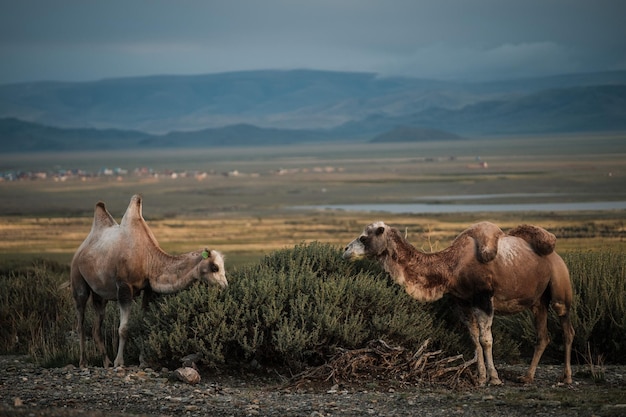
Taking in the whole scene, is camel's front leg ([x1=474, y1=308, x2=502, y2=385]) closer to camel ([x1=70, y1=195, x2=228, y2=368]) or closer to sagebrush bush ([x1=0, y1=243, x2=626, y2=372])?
sagebrush bush ([x1=0, y1=243, x2=626, y2=372])

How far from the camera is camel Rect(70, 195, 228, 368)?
12648 mm

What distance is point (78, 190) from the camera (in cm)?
9512

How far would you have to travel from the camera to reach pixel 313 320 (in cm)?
1236

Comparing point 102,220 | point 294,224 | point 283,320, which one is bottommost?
point 294,224

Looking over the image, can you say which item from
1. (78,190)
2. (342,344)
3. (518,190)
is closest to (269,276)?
(342,344)

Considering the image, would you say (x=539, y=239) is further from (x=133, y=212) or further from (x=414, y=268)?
(x=133, y=212)

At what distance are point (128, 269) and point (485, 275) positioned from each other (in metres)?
4.33

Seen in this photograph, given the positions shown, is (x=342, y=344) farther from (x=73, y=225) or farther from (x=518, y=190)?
(x=518, y=190)

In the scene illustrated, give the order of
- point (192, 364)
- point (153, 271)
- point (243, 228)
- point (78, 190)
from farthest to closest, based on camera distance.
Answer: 1. point (78, 190)
2. point (243, 228)
3. point (153, 271)
4. point (192, 364)

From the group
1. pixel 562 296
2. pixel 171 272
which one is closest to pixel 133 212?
pixel 171 272

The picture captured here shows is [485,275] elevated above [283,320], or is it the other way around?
[485,275]

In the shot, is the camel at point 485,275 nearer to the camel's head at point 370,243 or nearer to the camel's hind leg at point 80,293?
the camel's head at point 370,243

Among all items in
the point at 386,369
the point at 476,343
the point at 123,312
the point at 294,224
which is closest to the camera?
the point at 386,369

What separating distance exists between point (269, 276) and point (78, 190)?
Answer: 84970 mm
